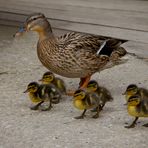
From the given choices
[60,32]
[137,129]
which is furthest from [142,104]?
[60,32]

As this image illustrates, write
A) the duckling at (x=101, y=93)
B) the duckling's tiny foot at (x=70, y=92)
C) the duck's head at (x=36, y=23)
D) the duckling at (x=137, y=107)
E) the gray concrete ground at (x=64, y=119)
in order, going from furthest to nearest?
the duck's head at (x=36, y=23), the duckling's tiny foot at (x=70, y=92), the duckling at (x=101, y=93), the duckling at (x=137, y=107), the gray concrete ground at (x=64, y=119)

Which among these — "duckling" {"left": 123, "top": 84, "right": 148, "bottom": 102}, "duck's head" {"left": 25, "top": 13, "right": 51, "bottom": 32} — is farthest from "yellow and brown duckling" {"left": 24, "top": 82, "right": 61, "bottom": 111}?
"duck's head" {"left": 25, "top": 13, "right": 51, "bottom": 32}

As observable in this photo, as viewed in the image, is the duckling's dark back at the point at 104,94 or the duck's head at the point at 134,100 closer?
the duck's head at the point at 134,100

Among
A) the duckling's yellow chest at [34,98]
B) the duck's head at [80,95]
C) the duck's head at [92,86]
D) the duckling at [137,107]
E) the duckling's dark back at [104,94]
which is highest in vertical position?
the duckling at [137,107]

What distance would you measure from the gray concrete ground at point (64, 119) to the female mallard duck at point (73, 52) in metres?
0.30

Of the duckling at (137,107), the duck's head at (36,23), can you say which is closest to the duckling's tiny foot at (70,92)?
the duck's head at (36,23)

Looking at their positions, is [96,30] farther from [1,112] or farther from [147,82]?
[1,112]

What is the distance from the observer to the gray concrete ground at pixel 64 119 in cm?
461

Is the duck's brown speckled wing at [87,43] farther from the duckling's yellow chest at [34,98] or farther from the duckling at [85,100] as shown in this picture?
the duckling at [85,100]

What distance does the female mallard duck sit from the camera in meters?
5.69

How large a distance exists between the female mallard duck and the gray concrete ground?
11.9 inches

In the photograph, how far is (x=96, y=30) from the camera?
804cm

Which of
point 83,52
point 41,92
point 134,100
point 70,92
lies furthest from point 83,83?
point 134,100

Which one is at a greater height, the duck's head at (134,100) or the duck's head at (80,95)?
the duck's head at (134,100)
